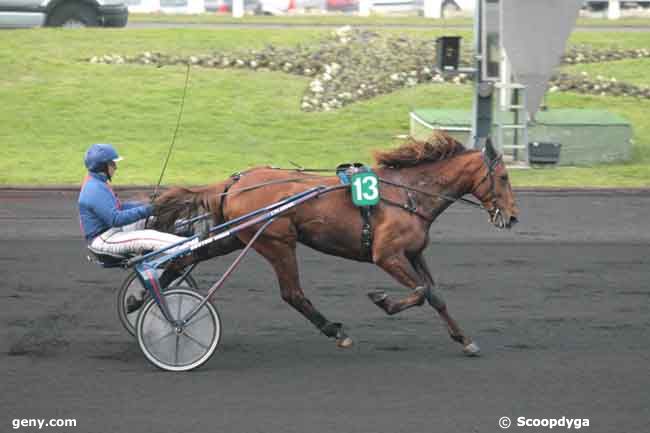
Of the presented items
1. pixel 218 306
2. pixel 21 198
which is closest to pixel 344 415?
pixel 218 306

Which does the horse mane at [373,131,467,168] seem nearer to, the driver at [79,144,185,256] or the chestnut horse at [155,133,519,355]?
the chestnut horse at [155,133,519,355]

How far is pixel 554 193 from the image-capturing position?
15328mm

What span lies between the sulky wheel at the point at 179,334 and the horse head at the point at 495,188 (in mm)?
2164

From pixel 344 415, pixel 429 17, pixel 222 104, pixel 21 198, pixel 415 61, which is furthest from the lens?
pixel 429 17

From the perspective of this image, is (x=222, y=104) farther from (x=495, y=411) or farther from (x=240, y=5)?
(x=495, y=411)

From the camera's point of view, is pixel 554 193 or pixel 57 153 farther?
pixel 57 153

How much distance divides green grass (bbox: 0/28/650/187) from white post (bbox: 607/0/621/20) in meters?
7.96

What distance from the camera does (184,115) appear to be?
19.4 metres

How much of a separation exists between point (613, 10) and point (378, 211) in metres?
23.4

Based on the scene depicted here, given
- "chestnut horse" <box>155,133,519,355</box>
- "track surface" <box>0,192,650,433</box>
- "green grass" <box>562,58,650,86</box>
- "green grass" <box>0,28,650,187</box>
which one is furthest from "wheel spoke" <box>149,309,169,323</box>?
"green grass" <box>562,58,650,86</box>

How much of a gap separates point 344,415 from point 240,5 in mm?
23957

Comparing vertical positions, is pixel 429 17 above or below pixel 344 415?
above

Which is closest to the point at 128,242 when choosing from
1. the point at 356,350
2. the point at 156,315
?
the point at 156,315

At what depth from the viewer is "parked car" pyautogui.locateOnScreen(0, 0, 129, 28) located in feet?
77.8
